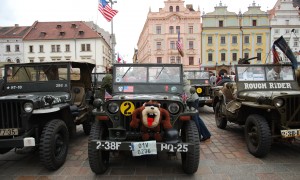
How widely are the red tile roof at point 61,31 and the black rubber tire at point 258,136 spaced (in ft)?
129

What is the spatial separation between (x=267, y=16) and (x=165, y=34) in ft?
55.4

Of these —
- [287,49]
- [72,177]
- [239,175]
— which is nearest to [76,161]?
[72,177]

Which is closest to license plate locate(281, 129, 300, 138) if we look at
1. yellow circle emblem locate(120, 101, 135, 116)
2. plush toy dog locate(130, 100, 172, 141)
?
plush toy dog locate(130, 100, 172, 141)

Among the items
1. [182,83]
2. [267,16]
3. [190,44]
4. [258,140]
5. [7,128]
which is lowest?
[258,140]

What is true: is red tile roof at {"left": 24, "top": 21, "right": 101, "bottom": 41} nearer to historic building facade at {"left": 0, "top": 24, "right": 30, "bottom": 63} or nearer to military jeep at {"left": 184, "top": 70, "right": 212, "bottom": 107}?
historic building facade at {"left": 0, "top": 24, "right": 30, "bottom": 63}

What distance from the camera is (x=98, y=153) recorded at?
3.78m

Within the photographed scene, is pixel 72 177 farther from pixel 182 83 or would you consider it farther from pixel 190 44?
pixel 190 44

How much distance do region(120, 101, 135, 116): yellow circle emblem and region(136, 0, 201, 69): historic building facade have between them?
3997cm

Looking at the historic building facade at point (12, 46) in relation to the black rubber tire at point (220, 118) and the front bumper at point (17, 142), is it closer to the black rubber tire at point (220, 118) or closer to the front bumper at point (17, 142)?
the black rubber tire at point (220, 118)

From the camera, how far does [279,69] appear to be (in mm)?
5969

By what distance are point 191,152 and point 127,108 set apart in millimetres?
1163

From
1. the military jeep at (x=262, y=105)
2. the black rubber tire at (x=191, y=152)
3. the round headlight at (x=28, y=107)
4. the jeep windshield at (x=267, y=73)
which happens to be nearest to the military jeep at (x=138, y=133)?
the black rubber tire at (x=191, y=152)

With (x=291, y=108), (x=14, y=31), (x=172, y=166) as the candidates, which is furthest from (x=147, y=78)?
(x=14, y=31)

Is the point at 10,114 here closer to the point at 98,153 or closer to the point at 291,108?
the point at 98,153
